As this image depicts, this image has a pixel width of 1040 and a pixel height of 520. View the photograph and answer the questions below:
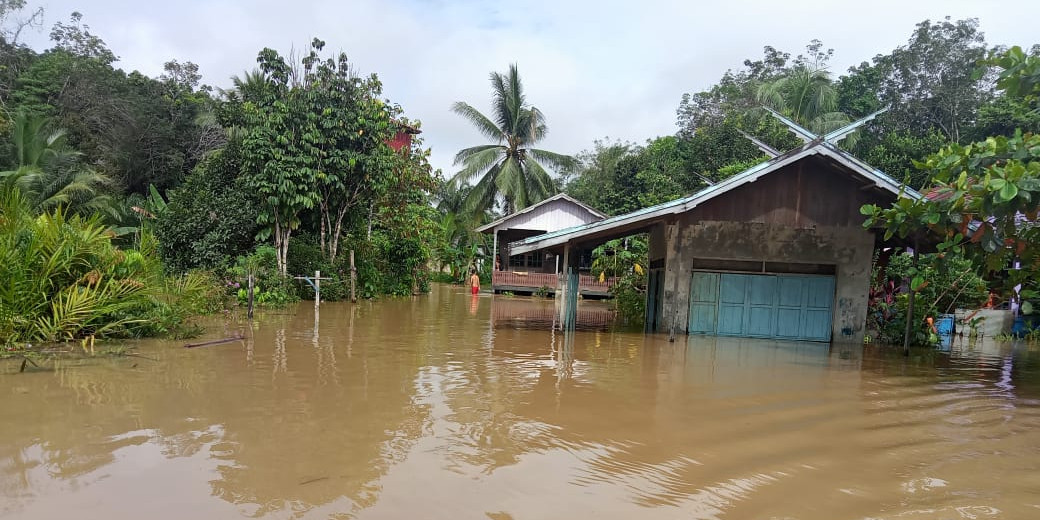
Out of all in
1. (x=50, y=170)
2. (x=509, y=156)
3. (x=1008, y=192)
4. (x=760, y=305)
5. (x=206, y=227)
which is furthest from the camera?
(x=509, y=156)

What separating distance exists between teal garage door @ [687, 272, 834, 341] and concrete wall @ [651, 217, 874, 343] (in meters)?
0.26

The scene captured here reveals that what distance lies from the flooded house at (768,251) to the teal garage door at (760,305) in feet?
0.07

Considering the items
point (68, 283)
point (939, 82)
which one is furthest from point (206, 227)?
point (939, 82)

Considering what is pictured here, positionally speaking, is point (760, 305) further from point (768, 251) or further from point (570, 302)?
point (570, 302)

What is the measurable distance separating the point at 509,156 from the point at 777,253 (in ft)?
66.6

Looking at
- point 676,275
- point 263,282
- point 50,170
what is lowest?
point 263,282

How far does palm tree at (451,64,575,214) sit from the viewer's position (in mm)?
30484

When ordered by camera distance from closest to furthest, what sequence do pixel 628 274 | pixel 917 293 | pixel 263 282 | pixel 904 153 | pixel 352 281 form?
1. pixel 917 293
2. pixel 263 282
3. pixel 352 281
4. pixel 628 274
5. pixel 904 153

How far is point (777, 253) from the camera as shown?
12.4 metres

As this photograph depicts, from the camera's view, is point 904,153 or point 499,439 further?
point 904,153

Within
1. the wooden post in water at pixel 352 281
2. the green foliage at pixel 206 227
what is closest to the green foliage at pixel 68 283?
the green foliage at pixel 206 227

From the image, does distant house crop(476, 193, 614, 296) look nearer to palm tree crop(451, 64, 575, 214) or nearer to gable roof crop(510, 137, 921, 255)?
palm tree crop(451, 64, 575, 214)

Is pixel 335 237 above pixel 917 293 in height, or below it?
above

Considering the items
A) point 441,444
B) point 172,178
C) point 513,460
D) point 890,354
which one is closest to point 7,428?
point 441,444
